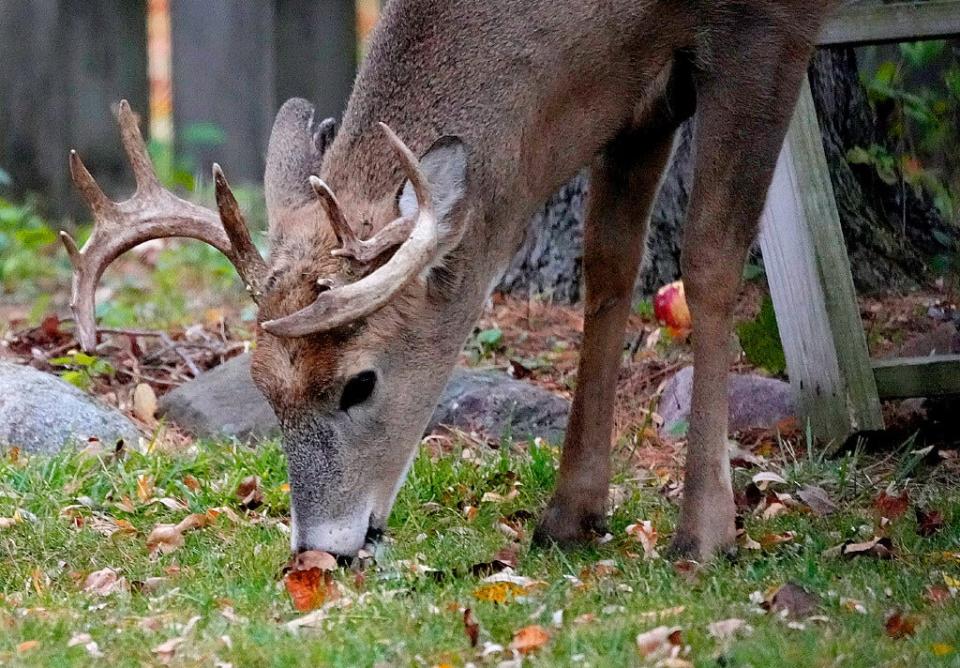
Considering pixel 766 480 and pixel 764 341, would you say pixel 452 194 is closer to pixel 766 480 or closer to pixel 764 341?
pixel 766 480

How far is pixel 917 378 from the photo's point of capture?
261 inches

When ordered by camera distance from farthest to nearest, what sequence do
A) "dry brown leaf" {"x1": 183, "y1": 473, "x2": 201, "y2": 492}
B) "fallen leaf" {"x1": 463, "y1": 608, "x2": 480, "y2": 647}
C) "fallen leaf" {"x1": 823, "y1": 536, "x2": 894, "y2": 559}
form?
"dry brown leaf" {"x1": 183, "y1": 473, "x2": 201, "y2": 492}, "fallen leaf" {"x1": 823, "y1": 536, "x2": 894, "y2": 559}, "fallen leaf" {"x1": 463, "y1": 608, "x2": 480, "y2": 647}

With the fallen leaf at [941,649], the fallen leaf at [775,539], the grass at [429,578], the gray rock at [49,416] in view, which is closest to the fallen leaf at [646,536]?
the grass at [429,578]

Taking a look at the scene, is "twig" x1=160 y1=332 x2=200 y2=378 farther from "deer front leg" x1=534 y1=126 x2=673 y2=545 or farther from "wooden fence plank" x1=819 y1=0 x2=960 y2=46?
"wooden fence plank" x1=819 y1=0 x2=960 y2=46

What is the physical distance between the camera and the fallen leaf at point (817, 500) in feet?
19.8

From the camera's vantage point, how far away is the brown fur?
17.2ft

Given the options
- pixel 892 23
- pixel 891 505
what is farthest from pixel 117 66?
pixel 891 505

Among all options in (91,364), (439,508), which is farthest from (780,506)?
(91,364)

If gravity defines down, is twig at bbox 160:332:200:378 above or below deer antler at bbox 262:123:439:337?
below

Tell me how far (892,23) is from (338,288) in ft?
10.1

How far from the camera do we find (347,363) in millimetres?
5180

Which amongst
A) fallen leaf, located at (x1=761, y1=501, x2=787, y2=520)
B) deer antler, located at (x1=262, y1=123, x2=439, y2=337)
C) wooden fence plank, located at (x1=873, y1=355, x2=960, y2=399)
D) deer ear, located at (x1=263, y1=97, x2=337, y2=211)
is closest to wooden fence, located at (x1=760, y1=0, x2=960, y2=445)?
wooden fence plank, located at (x1=873, y1=355, x2=960, y2=399)

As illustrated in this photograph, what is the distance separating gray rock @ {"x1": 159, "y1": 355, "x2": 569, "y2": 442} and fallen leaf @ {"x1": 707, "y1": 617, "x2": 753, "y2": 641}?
8.99 feet

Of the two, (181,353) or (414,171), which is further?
(181,353)
